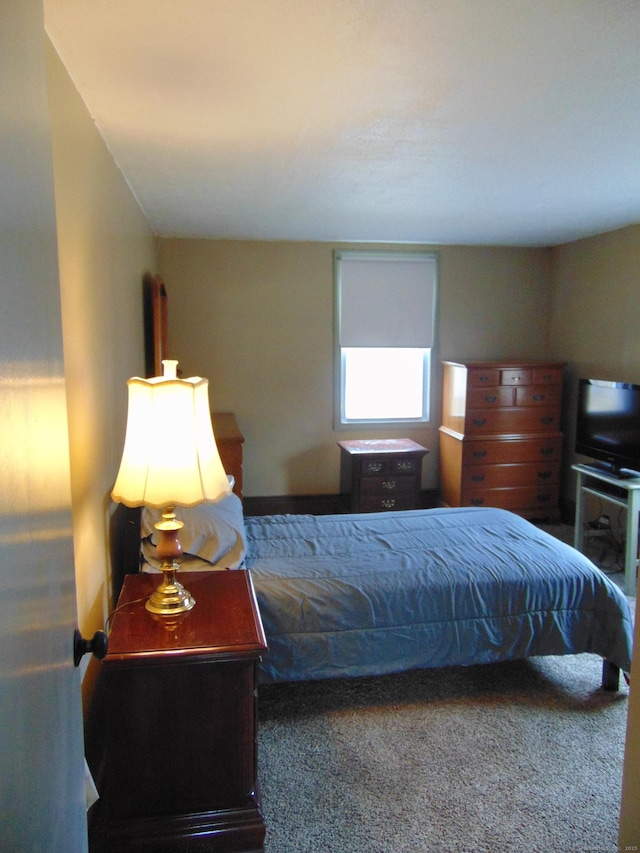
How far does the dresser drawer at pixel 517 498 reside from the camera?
4699 mm

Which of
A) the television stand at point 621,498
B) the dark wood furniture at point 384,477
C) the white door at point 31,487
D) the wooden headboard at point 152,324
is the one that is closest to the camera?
the white door at point 31,487

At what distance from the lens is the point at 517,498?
15.6 ft

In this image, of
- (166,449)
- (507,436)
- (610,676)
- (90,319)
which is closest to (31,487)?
(166,449)

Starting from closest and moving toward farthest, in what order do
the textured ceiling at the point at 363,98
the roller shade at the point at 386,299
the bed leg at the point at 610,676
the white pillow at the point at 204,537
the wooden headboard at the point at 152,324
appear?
1. the textured ceiling at the point at 363,98
2. the white pillow at the point at 204,537
3. the bed leg at the point at 610,676
4. the wooden headboard at the point at 152,324
5. the roller shade at the point at 386,299

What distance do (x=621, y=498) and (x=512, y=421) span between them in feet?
3.70

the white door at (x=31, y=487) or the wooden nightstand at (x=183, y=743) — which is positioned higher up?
the white door at (x=31, y=487)

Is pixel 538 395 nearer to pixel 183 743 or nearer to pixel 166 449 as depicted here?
pixel 166 449

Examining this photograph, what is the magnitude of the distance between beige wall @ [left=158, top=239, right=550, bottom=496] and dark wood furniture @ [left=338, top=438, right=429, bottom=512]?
21.4 inches

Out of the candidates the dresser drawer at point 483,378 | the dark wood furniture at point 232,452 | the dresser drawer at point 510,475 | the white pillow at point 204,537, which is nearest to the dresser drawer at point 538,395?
the dresser drawer at point 483,378

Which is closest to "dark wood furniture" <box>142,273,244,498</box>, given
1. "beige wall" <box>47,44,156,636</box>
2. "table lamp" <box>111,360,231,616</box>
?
"beige wall" <box>47,44,156,636</box>

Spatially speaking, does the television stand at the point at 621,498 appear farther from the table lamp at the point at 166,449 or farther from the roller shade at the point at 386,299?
the table lamp at the point at 166,449

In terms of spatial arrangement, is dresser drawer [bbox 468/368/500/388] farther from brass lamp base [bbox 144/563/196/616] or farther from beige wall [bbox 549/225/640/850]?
brass lamp base [bbox 144/563/196/616]

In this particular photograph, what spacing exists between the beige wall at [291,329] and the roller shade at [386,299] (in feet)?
0.37

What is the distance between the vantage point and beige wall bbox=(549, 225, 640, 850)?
4148mm
